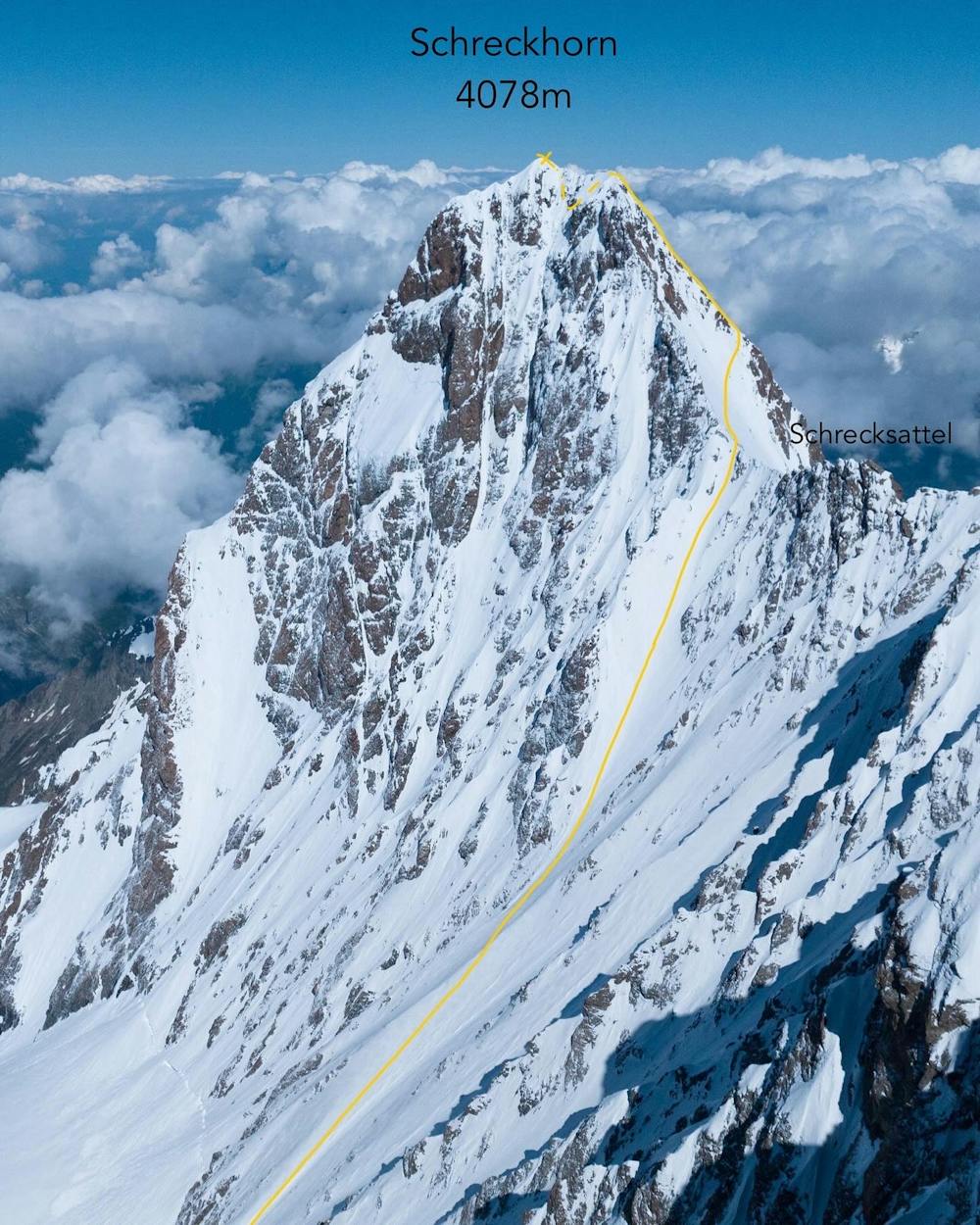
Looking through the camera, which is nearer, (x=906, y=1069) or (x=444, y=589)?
(x=906, y=1069)

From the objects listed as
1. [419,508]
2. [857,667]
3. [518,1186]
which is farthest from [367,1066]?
[419,508]

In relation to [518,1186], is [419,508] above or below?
above

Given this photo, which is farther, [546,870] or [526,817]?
[526,817]

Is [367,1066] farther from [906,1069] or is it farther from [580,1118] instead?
[906,1069]

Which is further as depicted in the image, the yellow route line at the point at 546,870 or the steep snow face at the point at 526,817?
the yellow route line at the point at 546,870

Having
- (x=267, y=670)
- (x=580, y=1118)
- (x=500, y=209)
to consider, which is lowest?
(x=580, y=1118)

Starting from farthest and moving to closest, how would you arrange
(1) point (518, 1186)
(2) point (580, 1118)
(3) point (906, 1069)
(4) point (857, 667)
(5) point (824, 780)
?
(4) point (857, 667) → (5) point (824, 780) → (2) point (580, 1118) → (1) point (518, 1186) → (3) point (906, 1069)

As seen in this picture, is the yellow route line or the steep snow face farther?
the yellow route line

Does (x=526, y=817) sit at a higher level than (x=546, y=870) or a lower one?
higher
